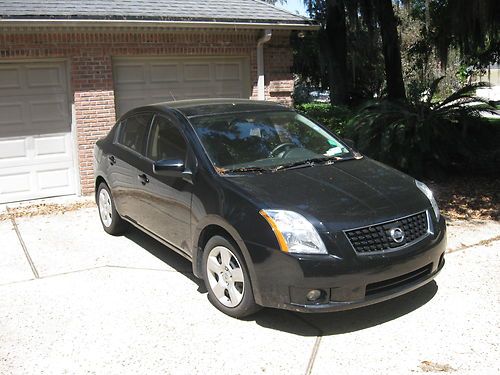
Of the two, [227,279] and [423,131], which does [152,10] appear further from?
[227,279]

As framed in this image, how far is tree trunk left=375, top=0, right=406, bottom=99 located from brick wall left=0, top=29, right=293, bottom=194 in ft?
15.6

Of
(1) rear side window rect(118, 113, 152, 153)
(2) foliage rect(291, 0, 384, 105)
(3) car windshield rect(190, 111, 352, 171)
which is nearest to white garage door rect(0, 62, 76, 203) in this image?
(1) rear side window rect(118, 113, 152, 153)

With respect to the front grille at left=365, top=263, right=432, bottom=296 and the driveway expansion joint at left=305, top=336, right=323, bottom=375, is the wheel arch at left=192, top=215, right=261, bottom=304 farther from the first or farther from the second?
the front grille at left=365, top=263, right=432, bottom=296

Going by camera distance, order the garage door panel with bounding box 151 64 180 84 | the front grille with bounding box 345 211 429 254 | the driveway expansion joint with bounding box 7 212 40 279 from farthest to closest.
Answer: the garage door panel with bounding box 151 64 180 84 < the driveway expansion joint with bounding box 7 212 40 279 < the front grille with bounding box 345 211 429 254

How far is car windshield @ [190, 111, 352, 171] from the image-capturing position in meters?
4.87

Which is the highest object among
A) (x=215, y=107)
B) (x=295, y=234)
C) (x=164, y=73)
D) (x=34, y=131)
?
(x=164, y=73)

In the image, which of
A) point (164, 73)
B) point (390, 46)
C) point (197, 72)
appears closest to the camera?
point (164, 73)

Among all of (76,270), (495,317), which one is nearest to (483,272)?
(495,317)

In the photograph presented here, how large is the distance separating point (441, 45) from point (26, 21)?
32.3ft

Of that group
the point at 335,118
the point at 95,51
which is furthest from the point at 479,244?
the point at 95,51

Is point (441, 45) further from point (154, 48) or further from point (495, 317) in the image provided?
point (495, 317)

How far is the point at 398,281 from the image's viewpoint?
4148 mm

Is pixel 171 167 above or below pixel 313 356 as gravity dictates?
above

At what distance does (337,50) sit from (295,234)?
12.6 metres
